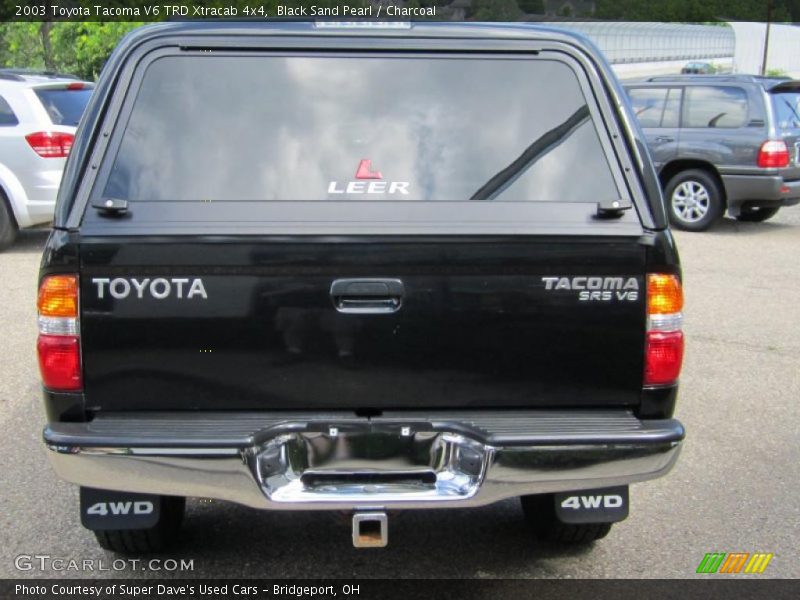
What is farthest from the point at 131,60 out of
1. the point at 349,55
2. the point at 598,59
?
the point at 598,59

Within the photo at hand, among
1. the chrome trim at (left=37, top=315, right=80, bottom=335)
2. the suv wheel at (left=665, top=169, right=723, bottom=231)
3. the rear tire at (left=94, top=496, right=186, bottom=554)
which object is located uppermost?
the chrome trim at (left=37, top=315, right=80, bottom=335)

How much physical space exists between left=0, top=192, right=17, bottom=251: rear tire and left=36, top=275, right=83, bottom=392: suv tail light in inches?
310

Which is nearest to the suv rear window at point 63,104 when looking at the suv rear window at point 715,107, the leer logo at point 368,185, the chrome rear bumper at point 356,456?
the suv rear window at point 715,107

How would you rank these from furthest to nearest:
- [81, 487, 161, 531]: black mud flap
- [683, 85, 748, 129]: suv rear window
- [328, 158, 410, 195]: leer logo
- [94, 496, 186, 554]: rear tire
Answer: [683, 85, 748, 129]: suv rear window → [94, 496, 186, 554]: rear tire → [81, 487, 161, 531]: black mud flap → [328, 158, 410, 195]: leer logo

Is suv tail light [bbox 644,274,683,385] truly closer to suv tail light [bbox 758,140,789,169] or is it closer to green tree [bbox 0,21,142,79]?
suv tail light [bbox 758,140,789,169]

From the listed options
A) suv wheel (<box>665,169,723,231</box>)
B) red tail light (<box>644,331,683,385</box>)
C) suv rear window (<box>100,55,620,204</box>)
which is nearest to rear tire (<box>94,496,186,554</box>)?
suv rear window (<box>100,55,620,204</box>)

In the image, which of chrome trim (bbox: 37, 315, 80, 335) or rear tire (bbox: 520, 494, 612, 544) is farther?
rear tire (bbox: 520, 494, 612, 544)

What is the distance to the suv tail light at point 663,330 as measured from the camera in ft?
10.1

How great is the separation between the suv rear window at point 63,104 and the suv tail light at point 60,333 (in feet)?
24.9

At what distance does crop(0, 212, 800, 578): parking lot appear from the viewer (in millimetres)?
3746

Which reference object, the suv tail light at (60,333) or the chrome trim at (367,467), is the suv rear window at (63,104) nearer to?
the suv tail light at (60,333)

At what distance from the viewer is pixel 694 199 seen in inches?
477

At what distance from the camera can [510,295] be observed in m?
3.05

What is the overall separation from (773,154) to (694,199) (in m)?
1.14
